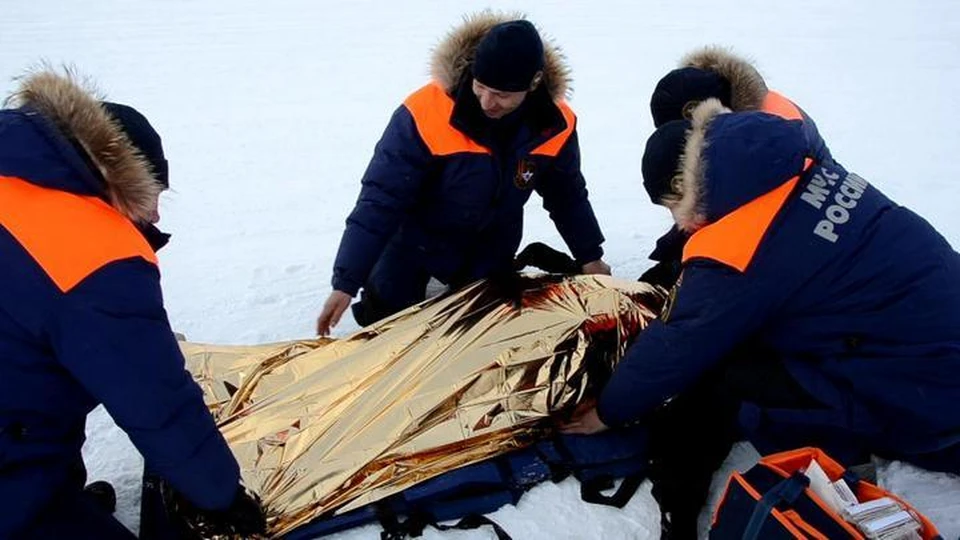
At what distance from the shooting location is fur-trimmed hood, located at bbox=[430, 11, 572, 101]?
2492 millimetres

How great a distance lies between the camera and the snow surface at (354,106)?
2918 mm

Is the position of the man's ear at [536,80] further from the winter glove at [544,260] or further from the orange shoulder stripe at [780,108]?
the orange shoulder stripe at [780,108]

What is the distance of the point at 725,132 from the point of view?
173cm

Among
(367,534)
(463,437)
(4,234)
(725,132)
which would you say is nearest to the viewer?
(4,234)

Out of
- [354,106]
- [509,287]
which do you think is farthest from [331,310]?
[354,106]

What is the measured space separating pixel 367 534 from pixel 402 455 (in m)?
0.20

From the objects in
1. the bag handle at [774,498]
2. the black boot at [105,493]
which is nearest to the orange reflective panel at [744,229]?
the bag handle at [774,498]

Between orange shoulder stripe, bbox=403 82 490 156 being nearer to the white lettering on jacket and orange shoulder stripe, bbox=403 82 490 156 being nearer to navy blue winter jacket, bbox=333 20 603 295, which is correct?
navy blue winter jacket, bbox=333 20 603 295

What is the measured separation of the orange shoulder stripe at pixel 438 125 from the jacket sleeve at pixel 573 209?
43cm

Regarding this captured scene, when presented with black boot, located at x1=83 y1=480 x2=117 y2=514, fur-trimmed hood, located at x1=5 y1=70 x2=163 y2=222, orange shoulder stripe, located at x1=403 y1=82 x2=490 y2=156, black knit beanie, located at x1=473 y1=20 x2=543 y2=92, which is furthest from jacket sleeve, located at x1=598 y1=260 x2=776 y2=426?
black boot, located at x1=83 y1=480 x2=117 y2=514

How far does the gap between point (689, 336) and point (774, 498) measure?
15.9 inches

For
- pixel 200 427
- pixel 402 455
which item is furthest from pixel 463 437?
pixel 200 427

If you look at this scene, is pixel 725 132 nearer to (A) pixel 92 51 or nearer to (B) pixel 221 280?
(B) pixel 221 280

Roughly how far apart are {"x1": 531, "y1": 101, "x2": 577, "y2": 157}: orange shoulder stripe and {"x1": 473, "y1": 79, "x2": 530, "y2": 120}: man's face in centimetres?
22
